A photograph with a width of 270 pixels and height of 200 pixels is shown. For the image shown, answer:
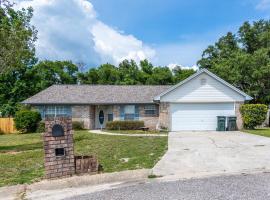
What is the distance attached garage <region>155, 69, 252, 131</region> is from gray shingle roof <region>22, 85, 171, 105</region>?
Result: 3.34 metres

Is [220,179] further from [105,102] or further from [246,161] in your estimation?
[105,102]

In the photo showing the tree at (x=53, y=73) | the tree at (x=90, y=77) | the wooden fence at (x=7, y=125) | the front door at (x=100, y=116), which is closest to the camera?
the wooden fence at (x=7, y=125)

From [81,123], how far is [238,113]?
12353 mm

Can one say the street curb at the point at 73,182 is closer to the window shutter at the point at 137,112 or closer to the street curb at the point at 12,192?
the street curb at the point at 12,192

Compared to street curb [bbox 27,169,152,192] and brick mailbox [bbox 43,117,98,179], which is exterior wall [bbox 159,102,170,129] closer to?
street curb [bbox 27,169,152,192]

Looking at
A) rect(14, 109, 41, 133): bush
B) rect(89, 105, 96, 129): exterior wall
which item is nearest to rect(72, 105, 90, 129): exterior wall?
rect(89, 105, 96, 129): exterior wall

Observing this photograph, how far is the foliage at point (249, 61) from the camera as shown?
29.3 m

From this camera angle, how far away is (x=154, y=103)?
1036 inches

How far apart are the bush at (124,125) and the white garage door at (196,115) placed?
3.26m

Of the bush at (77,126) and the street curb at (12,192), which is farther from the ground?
the bush at (77,126)

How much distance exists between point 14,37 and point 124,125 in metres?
12.5

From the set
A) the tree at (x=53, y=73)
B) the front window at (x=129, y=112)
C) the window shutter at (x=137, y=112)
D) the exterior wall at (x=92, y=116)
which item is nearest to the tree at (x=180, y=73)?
the tree at (x=53, y=73)

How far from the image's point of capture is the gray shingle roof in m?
26.4

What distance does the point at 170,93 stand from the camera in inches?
928
